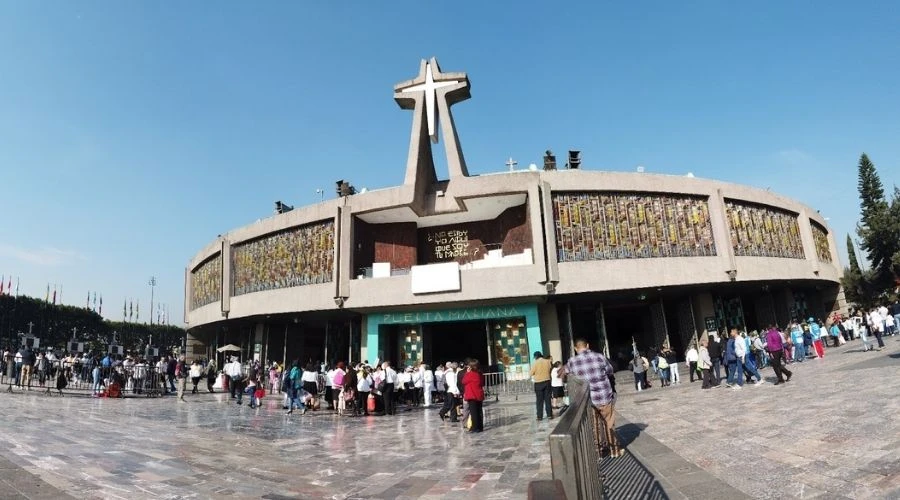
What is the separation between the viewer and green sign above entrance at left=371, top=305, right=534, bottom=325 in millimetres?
23047

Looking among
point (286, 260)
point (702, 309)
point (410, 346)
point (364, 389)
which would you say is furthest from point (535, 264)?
point (286, 260)

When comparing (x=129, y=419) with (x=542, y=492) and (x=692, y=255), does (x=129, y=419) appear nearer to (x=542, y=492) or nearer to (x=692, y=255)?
(x=542, y=492)

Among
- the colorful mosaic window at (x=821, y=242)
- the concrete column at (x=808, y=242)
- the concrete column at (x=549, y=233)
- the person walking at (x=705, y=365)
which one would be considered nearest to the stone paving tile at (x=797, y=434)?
the person walking at (x=705, y=365)

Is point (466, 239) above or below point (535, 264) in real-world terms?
above

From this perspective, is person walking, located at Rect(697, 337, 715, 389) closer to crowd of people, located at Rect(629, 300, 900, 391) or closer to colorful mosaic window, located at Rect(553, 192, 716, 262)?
crowd of people, located at Rect(629, 300, 900, 391)

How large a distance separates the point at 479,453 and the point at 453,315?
15303 mm

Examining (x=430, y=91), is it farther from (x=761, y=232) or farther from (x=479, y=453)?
(x=479, y=453)

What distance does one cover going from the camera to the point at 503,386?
69.5 feet

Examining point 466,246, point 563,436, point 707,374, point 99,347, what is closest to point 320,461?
point 563,436

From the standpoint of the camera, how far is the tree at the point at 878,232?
40625mm

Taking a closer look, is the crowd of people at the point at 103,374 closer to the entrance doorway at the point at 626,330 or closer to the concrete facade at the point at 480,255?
the concrete facade at the point at 480,255

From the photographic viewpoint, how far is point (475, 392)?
1080 centimetres

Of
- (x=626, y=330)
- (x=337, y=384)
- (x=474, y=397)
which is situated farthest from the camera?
(x=626, y=330)

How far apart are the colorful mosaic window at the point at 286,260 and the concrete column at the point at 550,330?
10.4m
